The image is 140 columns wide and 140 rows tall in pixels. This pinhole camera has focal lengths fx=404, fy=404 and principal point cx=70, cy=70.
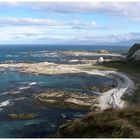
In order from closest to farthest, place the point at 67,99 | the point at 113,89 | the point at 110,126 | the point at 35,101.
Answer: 1. the point at 110,126
2. the point at 35,101
3. the point at 67,99
4. the point at 113,89

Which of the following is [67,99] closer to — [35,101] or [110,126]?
[35,101]

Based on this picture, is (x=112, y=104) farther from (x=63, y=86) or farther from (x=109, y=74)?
(x=109, y=74)

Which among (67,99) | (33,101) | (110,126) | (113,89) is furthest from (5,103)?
(110,126)

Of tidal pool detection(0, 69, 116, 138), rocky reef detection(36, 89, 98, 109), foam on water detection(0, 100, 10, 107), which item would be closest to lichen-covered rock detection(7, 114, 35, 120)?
tidal pool detection(0, 69, 116, 138)

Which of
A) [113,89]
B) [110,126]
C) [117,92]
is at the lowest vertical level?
[113,89]

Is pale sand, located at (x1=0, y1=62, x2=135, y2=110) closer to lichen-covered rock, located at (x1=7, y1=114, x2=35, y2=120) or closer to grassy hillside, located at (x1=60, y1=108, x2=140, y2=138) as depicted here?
lichen-covered rock, located at (x1=7, y1=114, x2=35, y2=120)

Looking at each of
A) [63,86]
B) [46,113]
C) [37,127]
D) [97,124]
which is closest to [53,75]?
[63,86]

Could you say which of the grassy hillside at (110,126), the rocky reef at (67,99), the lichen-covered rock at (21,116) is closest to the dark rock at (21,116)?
the lichen-covered rock at (21,116)

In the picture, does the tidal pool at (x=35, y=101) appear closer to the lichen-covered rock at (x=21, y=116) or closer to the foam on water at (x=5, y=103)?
the foam on water at (x=5, y=103)
